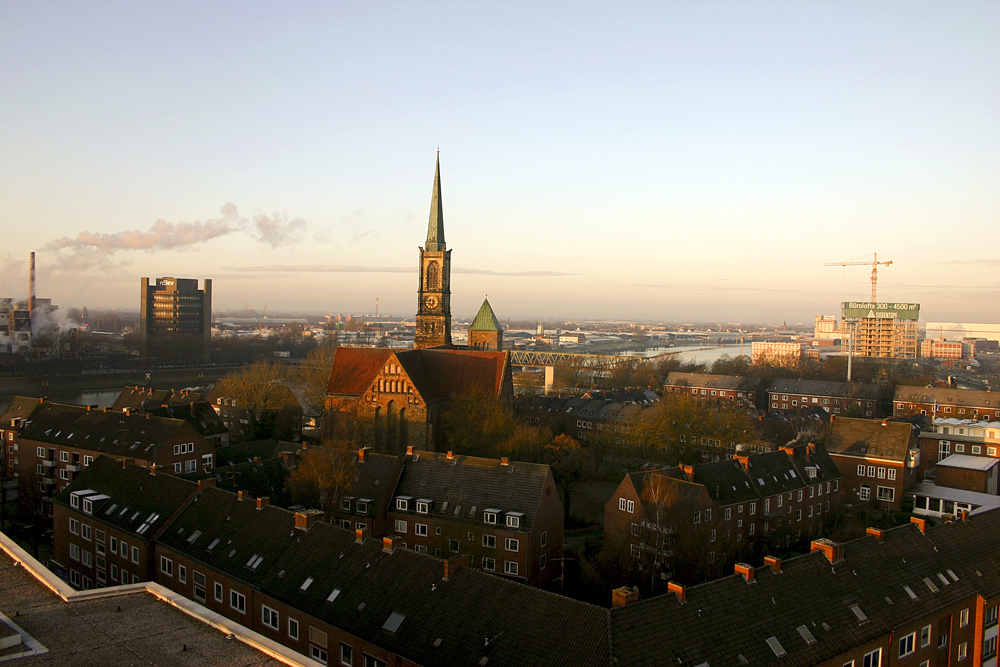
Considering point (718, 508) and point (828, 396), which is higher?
point (718, 508)

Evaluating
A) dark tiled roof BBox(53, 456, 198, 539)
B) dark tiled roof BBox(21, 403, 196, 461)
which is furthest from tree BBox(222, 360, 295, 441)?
dark tiled roof BBox(53, 456, 198, 539)

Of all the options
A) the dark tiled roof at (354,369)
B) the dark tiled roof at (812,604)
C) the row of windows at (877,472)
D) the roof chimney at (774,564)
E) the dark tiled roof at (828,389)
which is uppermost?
the dark tiled roof at (354,369)

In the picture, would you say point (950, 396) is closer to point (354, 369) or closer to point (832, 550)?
point (354, 369)

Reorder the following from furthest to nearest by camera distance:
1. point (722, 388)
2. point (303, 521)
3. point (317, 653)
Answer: point (722, 388)
point (303, 521)
point (317, 653)

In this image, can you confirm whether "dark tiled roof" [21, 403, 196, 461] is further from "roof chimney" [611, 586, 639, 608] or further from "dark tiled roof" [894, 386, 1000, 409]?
"dark tiled roof" [894, 386, 1000, 409]

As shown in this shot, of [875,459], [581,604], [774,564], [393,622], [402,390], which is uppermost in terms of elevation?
[402,390]

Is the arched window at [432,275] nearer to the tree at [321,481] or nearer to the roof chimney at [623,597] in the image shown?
the tree at [321,481]

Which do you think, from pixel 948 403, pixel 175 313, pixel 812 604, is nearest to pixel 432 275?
pixel 948 403

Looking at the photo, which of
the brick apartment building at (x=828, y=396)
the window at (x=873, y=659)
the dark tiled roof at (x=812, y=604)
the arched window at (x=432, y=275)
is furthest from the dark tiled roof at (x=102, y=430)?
the brick apartment building at (x=828, y=396)
